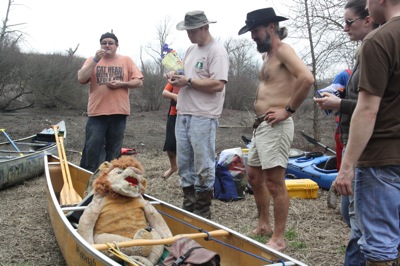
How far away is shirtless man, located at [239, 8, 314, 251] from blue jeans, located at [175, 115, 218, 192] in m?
0.70

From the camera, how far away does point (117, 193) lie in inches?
142

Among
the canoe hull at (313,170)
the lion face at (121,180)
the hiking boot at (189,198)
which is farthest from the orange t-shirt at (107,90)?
the canoe hull at (313,170)

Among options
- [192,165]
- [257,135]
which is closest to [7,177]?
[192,165]

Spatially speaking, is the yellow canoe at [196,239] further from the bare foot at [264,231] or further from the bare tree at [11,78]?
the bare tree at [11,78]

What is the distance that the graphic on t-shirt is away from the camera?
616 cm

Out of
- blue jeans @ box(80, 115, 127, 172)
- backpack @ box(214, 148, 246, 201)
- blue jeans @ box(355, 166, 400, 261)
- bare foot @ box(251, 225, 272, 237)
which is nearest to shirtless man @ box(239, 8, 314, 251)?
bare foot @ box(251, 225, 272, 237)

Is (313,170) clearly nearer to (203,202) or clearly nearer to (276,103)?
(203,202)

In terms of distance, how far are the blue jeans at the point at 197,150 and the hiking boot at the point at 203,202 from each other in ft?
0.18

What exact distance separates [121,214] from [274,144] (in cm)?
149

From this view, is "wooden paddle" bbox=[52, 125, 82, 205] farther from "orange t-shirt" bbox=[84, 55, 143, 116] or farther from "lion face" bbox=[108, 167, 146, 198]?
"lion face" bbox=[108, 167, 146, 198]

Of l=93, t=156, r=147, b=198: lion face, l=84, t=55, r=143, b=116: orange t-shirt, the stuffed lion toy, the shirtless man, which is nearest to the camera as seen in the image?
the stuffed lion toy

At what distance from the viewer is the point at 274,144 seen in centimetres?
405

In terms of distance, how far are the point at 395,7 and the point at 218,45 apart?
260 centimetres

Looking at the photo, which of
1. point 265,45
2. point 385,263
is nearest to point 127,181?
point 265,45
